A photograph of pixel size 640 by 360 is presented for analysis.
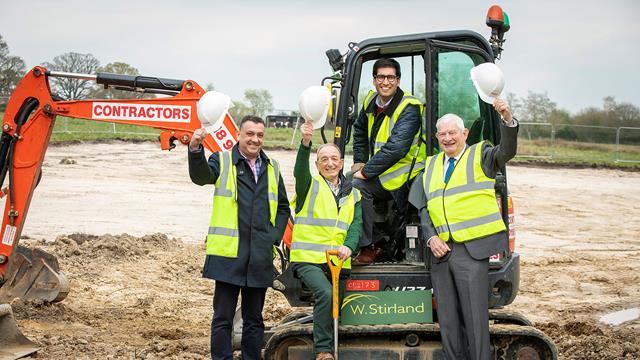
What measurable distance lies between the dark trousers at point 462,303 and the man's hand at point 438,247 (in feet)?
0.19

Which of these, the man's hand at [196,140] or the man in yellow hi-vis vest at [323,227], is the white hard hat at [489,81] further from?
the man's hand at [196,140]

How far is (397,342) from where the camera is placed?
23.2 ft

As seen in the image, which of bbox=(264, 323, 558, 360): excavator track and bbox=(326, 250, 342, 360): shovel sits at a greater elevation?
bbox=(326, 250, 342, 360): shovel

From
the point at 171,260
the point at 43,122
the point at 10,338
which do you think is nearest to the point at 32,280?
Result: the point at 10,338

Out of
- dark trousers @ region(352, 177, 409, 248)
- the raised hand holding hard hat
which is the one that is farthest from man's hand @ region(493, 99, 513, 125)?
the raised hand holding hard hat

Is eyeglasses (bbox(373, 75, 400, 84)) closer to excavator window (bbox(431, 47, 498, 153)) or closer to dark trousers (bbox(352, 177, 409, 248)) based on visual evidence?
excavator window (bbox(431, 47, 498, 153))

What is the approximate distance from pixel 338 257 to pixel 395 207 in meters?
0.75

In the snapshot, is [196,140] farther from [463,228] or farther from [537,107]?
[537,107]

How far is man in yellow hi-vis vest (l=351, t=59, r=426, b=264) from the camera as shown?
6.96 meters

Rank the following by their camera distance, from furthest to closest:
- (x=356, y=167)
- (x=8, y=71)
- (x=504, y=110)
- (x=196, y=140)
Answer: (x=8, y=71)
(x=356, y=167)
(x=196, y=140)
(x=504, y=110)

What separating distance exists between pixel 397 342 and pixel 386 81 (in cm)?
198

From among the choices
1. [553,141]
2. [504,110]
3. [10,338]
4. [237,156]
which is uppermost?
[504,110]

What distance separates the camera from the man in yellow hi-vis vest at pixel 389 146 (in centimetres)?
696

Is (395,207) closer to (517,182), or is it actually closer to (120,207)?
(120,207)
